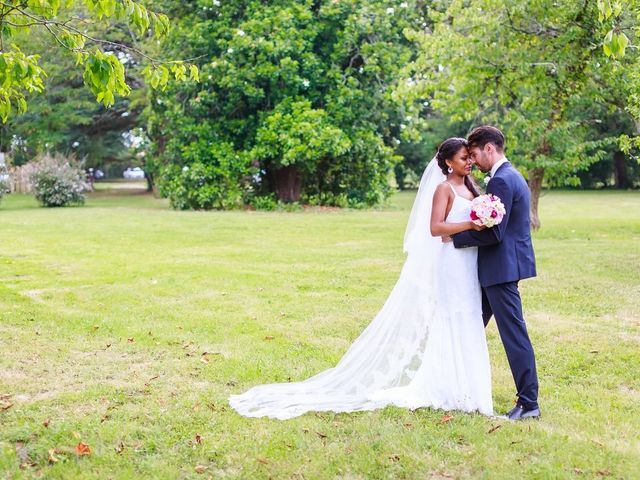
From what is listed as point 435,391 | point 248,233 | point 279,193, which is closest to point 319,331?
point 435,391

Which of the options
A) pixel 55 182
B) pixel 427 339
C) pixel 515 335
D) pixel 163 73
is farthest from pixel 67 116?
pixel 515 335

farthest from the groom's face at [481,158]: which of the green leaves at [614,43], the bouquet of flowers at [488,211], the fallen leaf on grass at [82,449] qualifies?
the fallen leaf on grass at [82,449]

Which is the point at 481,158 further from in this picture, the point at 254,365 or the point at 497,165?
the point at 254,365

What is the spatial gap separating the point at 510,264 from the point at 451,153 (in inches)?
38.1

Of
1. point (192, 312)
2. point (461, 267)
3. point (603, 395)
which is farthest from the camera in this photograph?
point (192, 312)

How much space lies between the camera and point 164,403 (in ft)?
18.1

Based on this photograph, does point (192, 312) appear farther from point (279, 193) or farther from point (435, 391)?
point (279, 193)

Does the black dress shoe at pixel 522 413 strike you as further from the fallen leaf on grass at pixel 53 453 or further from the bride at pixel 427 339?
the fallen leaf on grass at pixel 53 453

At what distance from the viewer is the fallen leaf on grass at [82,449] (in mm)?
4547

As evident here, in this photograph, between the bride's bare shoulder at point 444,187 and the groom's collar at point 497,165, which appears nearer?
the groom's collar at point 497,165

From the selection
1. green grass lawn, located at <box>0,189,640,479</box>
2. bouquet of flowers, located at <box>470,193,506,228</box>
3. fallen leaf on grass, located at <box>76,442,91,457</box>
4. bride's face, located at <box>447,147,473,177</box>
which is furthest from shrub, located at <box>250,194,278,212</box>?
fallen leaf on grass, located at <box>76,442,91,457</box>

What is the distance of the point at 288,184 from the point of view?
88.6 ft

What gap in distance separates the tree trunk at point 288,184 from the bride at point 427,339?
21268 millimetres

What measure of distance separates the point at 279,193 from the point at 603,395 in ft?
72.1
